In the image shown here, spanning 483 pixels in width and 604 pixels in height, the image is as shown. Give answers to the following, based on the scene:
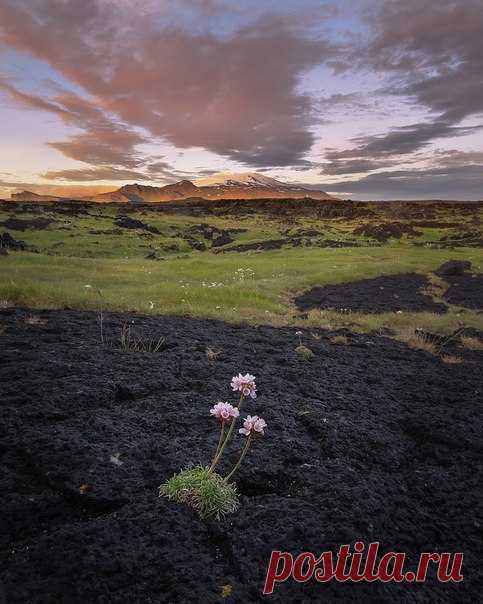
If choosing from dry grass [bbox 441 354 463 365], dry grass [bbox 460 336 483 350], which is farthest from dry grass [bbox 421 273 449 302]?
dry grass [bbox 441 354 463 365]

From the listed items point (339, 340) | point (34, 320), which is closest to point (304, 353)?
point (339, 340)

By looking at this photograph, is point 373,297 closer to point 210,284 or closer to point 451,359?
point 210,284

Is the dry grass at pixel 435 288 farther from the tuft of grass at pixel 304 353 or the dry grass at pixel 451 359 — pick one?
the tuft of grass at pixel 304 353

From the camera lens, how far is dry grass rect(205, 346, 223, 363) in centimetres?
818

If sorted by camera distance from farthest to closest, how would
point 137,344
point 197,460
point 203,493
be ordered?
point 137,344 → point 197,460 → point 203,493

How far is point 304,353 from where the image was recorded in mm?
9195

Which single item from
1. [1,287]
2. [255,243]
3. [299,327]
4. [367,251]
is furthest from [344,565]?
[255,243]

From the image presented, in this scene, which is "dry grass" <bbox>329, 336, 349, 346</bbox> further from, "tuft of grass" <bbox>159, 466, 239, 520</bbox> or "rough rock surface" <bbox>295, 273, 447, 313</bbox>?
"tuft of grass" <bbox>159, 466, 239, 520</bbox>

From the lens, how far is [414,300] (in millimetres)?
20047

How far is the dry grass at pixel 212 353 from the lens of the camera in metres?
8.18

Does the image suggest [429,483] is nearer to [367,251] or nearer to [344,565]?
[344,565]

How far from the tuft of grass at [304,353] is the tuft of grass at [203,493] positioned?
529cm

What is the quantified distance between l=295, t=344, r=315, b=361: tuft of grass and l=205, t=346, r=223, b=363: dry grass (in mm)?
1731

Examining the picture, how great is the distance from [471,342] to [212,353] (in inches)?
332
